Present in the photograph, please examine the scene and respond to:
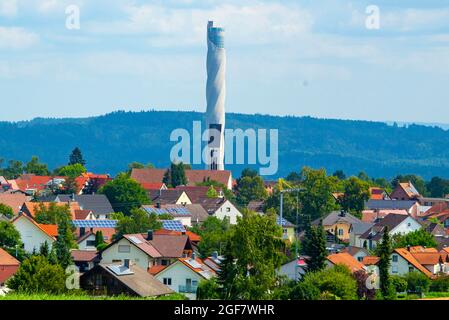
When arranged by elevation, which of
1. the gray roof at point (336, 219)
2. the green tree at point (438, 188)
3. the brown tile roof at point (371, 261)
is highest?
the green tree at point (438, 188)

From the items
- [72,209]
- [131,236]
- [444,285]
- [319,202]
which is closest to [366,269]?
[444,285]

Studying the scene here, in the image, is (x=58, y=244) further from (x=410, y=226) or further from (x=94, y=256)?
(x=410, y=226)

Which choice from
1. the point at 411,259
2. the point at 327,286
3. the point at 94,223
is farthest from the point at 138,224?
the point at 327,286

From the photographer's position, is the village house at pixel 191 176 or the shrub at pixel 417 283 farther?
the village house at pixel 191 176

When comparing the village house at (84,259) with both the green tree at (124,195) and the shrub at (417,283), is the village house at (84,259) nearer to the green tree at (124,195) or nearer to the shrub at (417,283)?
the shrub at (417,283)

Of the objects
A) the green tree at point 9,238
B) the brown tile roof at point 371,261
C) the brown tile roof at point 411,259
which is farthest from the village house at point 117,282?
the green tree at point 9,238

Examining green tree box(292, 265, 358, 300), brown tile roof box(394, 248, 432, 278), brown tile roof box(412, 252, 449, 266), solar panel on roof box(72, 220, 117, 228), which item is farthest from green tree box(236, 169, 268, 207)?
green tree box(292, 265, 358, 300)

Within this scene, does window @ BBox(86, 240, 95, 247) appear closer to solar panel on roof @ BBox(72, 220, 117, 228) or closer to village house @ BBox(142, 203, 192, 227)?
solar panel on roof @ BBox(72, 220, 117, 228)
